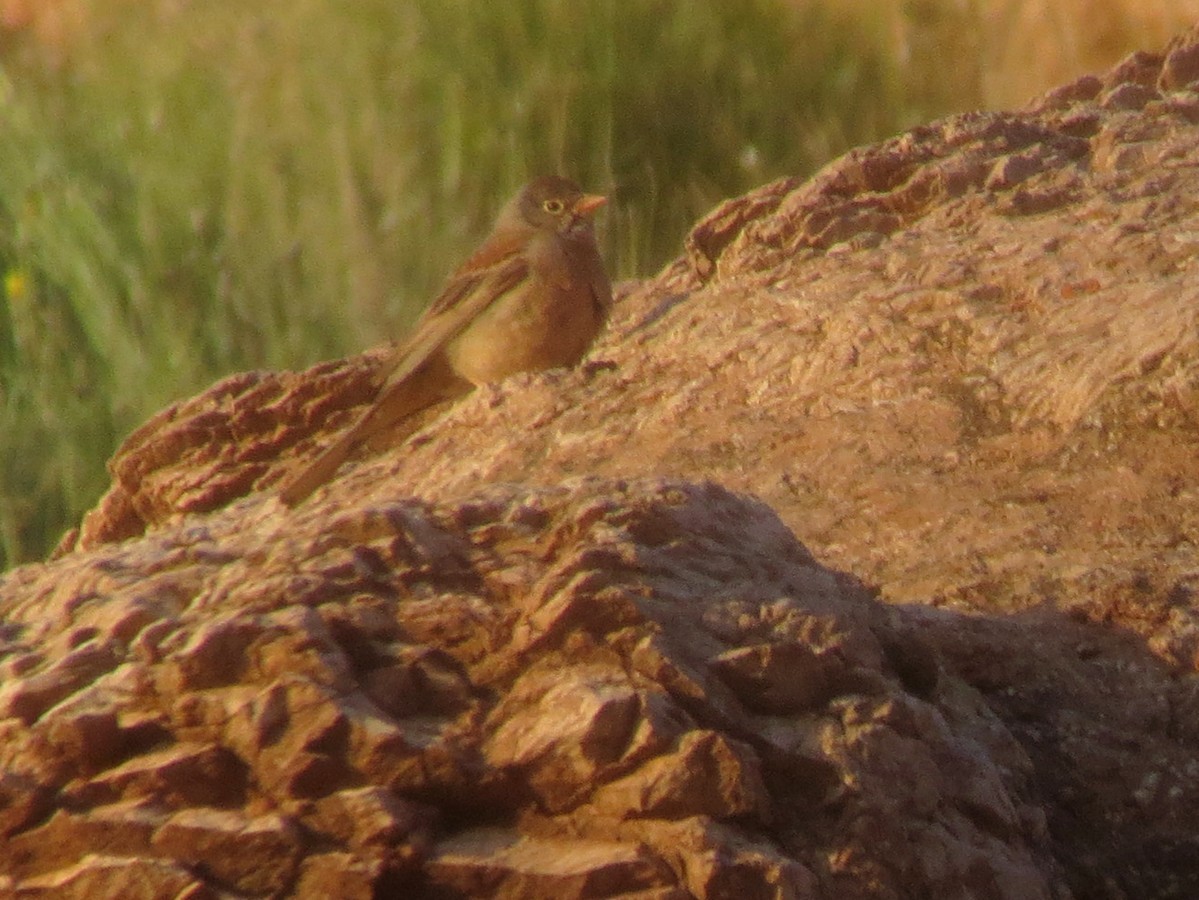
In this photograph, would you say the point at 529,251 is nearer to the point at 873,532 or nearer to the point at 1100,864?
the point at 873,532

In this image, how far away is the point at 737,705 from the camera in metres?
1.95

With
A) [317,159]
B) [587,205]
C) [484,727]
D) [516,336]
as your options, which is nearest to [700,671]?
[484,727]

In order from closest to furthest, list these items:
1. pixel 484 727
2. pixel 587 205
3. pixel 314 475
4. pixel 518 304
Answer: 1. pixel 484 727
2. pixel 314 475
3. pixel 518 304
4. pixel 587 205

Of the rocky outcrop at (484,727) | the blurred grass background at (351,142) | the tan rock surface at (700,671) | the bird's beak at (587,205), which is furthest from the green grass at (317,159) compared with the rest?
the rocky outcrop at (484,727)

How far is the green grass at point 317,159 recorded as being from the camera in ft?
19.8

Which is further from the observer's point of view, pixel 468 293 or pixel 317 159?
pixel 317 159

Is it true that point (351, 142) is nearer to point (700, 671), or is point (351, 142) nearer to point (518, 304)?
point (518, 304)

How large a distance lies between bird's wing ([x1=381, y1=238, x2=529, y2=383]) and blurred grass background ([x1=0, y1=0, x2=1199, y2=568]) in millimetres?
436

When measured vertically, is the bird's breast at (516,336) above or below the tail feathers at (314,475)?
below

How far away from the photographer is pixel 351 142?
6.52 m

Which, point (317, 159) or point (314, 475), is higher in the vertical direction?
point (317, 159)

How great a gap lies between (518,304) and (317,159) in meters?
1.19

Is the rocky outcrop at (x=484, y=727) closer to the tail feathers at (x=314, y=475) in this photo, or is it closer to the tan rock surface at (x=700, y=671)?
the tan rock surface at (x=700, y=671)

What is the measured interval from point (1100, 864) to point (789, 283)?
192 cm
